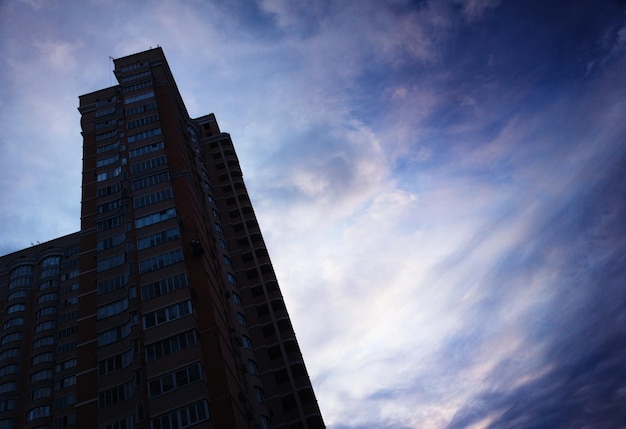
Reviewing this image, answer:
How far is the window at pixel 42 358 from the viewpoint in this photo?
2778 inches

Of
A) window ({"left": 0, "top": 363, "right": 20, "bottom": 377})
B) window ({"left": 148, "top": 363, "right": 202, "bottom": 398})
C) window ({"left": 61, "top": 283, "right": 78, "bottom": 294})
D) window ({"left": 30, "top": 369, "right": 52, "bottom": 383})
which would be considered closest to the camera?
window ({"left": 148, "top": 363, "right": 202, "bottom": 398})

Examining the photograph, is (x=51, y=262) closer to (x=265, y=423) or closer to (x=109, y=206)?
(x=109, y=206)

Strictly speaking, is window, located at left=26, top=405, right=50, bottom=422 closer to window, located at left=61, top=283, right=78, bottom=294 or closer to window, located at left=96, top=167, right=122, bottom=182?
window, located at left=61, top=283, right=78, bottom=294

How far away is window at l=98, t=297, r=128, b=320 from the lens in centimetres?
4155

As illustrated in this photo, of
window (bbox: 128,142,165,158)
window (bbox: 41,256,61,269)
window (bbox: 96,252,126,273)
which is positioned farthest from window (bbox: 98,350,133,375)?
window (bbox: 41,256,61,269)

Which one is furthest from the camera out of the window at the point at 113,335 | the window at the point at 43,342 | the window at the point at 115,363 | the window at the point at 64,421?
the window at the point at 43,342

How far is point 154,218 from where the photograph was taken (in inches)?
1756

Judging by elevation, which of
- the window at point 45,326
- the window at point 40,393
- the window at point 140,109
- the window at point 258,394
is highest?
the window at point 140,109

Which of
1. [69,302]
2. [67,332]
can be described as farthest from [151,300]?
[69,302]

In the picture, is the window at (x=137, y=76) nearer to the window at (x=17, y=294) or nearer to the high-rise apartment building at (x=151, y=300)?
the high-rise apartment building at (x=151, y=300)

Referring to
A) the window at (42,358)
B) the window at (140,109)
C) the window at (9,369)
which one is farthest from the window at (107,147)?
the window at (9,369)

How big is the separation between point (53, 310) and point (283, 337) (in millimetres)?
45476

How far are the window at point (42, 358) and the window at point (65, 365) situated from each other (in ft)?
8.05

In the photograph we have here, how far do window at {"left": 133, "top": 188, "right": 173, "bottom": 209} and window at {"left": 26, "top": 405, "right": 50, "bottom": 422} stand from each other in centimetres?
4263
